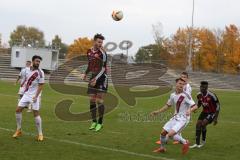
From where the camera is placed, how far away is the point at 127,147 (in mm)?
10977

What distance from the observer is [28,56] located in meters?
57.0

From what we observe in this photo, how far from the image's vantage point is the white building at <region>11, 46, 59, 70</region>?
186 ft

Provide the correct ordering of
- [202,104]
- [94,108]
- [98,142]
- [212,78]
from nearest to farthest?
[98,142]
[202,104]
[94,108]
[212,78]

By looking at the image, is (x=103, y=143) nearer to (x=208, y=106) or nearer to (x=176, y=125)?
(x=176, y=125)

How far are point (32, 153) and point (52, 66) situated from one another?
49.3m

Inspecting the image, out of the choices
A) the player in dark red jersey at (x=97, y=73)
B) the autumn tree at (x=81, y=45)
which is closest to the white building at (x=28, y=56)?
the autumn tree at (x=81, y=45)

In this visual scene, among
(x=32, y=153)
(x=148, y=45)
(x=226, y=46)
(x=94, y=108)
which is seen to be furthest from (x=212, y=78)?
(x=32, y=153)

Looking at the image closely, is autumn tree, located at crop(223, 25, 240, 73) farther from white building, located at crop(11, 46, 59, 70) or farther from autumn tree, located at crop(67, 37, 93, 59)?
white building, located at crop(11, 46, 59, 70)

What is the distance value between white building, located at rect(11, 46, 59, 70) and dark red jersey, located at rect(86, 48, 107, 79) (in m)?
42.9

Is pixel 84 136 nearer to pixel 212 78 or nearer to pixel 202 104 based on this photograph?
pixel 202 104

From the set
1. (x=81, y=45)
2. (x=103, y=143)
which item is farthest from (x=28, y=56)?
(x=103, y=143)

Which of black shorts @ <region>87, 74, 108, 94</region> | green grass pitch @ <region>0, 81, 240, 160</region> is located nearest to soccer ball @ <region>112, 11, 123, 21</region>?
black shorts @ <region>87, 74, 108, 94</region>

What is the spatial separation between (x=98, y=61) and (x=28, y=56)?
147ft

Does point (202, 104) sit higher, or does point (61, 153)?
point (202, 104)
